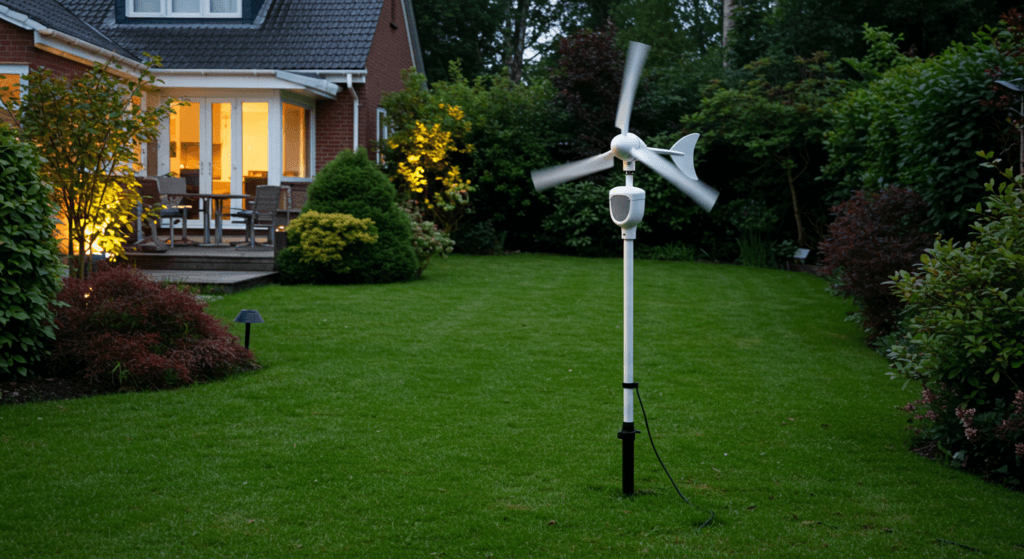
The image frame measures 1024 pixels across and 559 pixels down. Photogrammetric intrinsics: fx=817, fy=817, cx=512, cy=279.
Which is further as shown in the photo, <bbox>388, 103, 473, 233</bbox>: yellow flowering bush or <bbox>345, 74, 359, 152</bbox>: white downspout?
<bbox>345, 74, 359, 152</bbox>: white downspout

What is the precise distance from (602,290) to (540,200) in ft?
21.9

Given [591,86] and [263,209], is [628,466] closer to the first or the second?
[263,209]

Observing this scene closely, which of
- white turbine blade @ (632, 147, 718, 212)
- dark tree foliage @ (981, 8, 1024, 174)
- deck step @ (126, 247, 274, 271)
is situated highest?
dark tree foliage @ (981, 8, 1024, 174)

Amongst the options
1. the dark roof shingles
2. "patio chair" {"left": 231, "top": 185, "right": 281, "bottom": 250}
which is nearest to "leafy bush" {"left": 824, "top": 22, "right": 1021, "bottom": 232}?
"patio chair" {"left": 231, "top": 185, "right": 281, "bottom": 250}

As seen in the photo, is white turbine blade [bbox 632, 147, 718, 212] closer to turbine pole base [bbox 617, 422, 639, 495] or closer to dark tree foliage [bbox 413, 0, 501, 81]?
turbine pole base [bbox 617, 422, 639, 495]

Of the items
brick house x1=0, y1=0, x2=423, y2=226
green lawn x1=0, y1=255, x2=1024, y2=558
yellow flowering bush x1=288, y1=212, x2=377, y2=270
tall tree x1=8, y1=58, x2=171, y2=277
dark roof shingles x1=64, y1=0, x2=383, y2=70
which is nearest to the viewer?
green lawn x1=0, y1=255, x2=1024, y2=558

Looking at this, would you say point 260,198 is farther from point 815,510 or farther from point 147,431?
point 815,510

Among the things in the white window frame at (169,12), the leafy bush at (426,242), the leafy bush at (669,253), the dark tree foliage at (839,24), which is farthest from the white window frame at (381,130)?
the dark tree foliage at (839,24)

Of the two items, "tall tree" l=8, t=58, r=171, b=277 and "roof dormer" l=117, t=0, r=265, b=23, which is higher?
"roof dormer" l=117, t=0, r=265, b=23

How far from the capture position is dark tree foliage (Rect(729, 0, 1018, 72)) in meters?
20.6

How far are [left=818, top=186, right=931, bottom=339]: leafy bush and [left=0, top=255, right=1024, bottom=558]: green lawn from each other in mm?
539

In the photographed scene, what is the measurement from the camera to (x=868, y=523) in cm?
390

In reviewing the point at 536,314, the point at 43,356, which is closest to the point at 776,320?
the point at 536,314

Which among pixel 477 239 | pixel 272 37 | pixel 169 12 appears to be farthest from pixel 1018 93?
pixel 169 12
